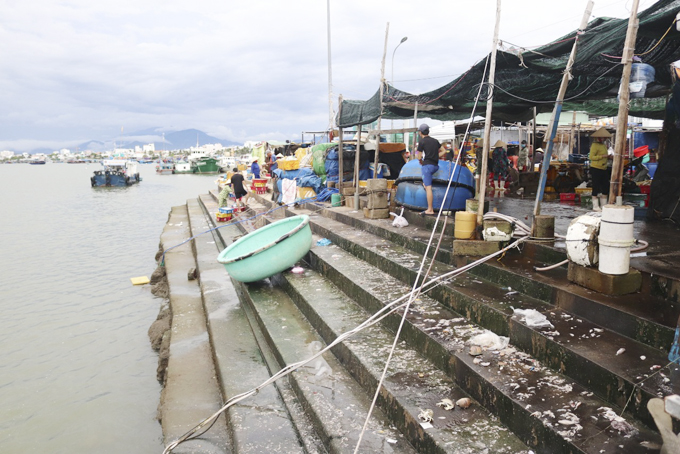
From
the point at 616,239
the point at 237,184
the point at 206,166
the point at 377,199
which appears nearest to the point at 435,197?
the point at 377,199

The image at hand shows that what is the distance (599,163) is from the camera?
9.34 m

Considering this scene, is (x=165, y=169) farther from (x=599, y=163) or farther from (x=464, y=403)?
(x=464, y=403)

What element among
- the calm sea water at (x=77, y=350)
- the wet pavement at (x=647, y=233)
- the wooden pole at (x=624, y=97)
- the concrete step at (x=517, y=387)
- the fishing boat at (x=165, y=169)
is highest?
the wooden pole at (x=624, y=97)

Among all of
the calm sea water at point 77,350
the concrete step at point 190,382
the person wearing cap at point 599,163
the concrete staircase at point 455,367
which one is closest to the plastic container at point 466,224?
the concrete staircase at point 455,367

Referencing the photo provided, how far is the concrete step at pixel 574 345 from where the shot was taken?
267 centimetres

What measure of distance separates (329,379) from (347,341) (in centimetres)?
43

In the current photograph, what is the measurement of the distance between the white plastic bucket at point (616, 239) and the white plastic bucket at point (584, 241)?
125mm

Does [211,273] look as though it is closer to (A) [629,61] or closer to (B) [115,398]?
(B) [115,398]

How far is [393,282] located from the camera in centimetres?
560

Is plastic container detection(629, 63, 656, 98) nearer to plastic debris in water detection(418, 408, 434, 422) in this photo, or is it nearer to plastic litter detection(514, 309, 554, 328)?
plastic litter detection(514, 309, 554, 328)

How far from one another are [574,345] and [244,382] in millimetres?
3085

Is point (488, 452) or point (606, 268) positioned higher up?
point (606, 268)

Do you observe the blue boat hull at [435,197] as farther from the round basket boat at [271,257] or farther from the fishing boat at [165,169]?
the fishing boat at [165,169]

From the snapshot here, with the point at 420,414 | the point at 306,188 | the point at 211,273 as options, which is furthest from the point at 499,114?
the point at 420,414
